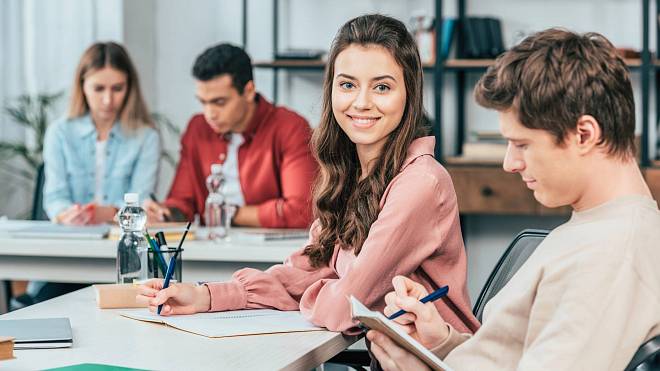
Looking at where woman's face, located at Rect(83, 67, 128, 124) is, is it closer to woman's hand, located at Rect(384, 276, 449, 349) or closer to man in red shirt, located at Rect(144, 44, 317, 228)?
man in red shirt, located at Rect(144, 44, 317, 228)

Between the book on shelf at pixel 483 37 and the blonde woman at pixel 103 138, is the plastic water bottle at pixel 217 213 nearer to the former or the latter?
the blonde woman at pixel 103 138

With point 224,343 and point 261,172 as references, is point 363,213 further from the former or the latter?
point 261,172

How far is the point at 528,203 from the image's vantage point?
14.7 ft

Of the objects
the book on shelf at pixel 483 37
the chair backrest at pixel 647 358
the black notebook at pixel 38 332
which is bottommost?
the black notebook at pixel 38 332

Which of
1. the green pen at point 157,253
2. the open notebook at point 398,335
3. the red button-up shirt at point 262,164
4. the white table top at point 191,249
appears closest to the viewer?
the open notebook at point 398,335

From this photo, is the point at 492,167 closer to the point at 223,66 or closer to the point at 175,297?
the point at 223,66

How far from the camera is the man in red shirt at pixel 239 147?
11.3ft

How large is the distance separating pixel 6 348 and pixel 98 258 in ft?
4.63

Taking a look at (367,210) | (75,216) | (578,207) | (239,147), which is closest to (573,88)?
(578,207)

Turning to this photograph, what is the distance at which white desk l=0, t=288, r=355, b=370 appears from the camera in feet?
5.02

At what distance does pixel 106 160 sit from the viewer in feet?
12.5

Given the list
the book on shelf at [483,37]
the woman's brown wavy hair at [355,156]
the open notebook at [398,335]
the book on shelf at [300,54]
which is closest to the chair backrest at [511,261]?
the woman's brown wavy hair at [355,156]

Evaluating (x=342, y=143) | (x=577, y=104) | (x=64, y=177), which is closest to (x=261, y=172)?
(x=64, y=177)

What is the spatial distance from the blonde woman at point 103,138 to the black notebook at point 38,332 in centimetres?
199
